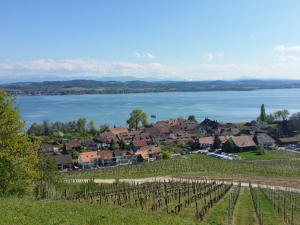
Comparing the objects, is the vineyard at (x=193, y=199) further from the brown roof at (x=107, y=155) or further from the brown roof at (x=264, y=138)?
the brown roof at (x=264, y=138)

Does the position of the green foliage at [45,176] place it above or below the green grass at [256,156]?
above

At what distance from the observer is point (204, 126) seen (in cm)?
7900

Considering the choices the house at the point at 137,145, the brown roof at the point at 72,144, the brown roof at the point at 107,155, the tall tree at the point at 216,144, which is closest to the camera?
the brown roof at the point at 107,155

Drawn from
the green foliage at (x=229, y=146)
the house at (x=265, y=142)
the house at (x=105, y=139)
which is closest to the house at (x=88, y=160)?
the house at (x=105, y=139)

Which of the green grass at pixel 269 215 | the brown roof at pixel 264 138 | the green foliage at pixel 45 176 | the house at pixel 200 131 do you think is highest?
the green foliage at pixel 45 176

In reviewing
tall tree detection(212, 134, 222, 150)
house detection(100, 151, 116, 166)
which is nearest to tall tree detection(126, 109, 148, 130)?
tall tree detection(212, 134, 222, 150)

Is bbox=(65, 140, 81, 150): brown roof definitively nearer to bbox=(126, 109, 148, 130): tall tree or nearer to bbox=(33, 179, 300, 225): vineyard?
bbox=(126, 109, 148, 130): tall tree

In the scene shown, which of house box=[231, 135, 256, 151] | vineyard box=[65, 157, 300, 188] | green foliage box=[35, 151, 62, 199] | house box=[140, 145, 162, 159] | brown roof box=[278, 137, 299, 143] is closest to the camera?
green foliage box=[35, 151, 62, 199]

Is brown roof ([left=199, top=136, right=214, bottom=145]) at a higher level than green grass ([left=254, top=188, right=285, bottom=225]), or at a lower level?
lower

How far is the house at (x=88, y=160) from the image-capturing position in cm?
4719

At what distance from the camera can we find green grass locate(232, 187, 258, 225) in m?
13.5

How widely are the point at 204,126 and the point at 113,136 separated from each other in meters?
27.0

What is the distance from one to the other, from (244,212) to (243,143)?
4273 cm

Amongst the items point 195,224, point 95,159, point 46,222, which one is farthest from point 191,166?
point 46,222
